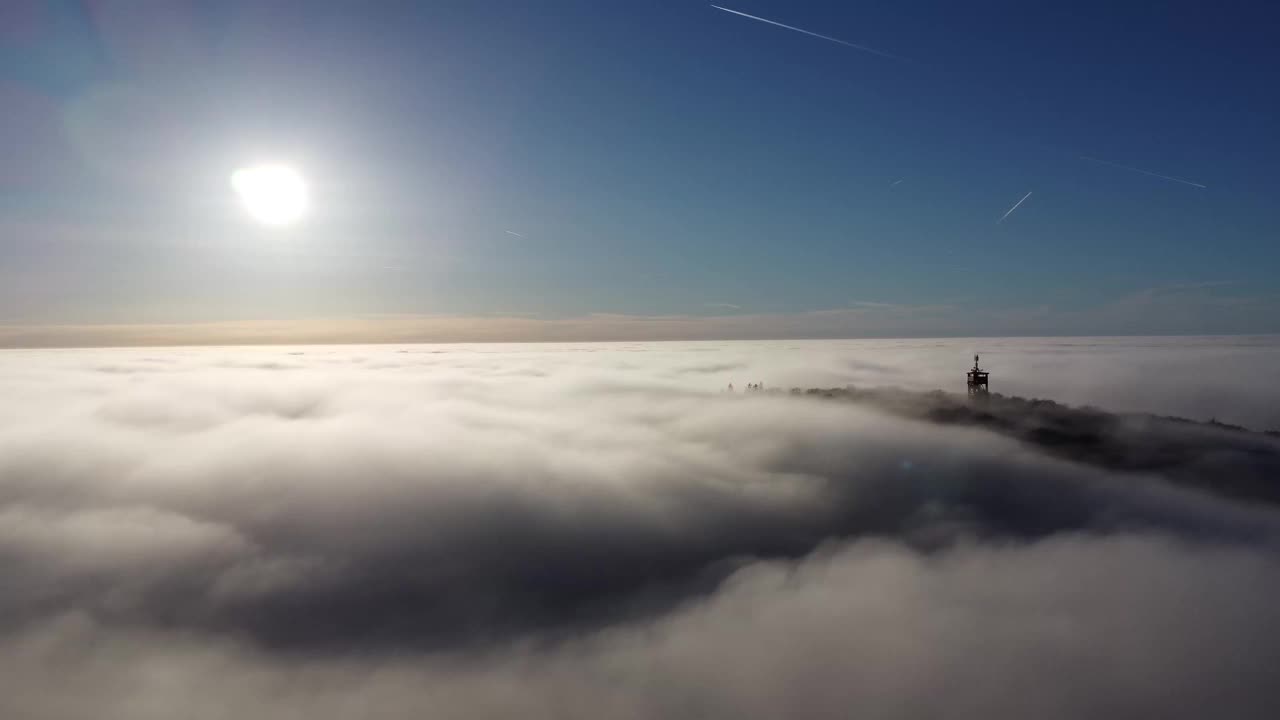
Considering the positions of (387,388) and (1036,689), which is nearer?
(1036,689)

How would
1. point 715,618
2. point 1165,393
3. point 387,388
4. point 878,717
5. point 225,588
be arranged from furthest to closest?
point 387,388, point 1165,393, point 225,588, point 715,618, point 878,717

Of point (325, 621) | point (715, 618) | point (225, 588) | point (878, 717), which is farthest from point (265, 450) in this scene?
point (878, 717)

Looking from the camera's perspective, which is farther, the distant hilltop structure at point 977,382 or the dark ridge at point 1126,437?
the distant hilltop structure at point 977,382

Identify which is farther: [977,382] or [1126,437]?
[977,382]

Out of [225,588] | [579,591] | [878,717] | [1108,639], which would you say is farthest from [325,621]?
[1108,639]

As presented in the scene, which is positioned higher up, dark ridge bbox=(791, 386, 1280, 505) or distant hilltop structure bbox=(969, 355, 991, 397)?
distant hilltop structure bbox=(969, 355, 991, 397)

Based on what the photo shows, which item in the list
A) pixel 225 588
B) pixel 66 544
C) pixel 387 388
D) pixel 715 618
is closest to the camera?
pixel 715 618

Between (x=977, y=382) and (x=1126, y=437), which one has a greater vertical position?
(x=977, y=382)

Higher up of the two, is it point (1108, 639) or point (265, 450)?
point (265, 450)

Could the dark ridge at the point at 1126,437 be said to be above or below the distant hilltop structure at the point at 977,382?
below

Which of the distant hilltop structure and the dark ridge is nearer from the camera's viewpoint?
the dark ridge

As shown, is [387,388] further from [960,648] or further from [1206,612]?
[1206,612]
